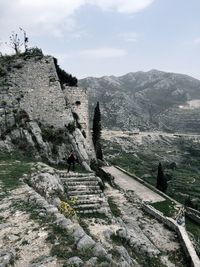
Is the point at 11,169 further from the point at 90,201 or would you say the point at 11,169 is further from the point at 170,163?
the point at 170,163

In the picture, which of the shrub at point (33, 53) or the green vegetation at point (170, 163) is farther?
the green vegetation at point (170, 163)

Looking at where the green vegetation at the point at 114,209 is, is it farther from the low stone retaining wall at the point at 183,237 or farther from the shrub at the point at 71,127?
the shrub at the point at 71,127

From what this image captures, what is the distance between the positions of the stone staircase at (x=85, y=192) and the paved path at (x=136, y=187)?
1085cm

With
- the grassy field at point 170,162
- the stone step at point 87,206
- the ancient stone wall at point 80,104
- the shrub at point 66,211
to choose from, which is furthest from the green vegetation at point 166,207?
the grassy field at point 170,162

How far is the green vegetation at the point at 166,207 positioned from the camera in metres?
29.1

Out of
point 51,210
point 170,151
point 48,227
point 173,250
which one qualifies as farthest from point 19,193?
point 170,151

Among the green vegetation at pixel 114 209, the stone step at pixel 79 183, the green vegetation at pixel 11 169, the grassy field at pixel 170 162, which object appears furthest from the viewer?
the grassy field at pixel 170 162

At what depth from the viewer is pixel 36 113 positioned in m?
32.0

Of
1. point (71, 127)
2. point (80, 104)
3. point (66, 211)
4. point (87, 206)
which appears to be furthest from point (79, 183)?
point (80, 104)

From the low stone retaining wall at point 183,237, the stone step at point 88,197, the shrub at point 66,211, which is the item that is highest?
the shrub at point 66,211

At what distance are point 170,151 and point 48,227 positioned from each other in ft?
382

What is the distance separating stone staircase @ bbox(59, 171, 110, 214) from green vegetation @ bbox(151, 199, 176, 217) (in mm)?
7210

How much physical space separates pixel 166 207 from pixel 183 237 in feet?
33.5

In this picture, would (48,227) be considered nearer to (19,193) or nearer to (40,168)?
(19,193)
